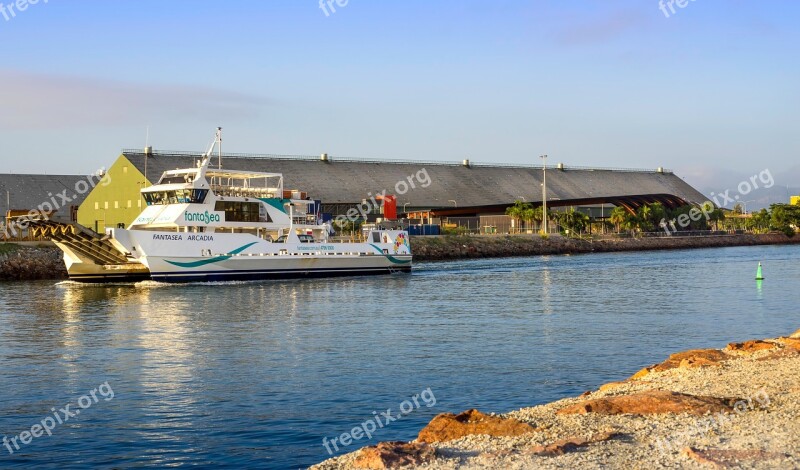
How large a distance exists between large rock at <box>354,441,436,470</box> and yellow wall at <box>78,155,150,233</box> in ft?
249

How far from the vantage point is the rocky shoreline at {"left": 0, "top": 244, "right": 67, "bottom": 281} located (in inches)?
2389

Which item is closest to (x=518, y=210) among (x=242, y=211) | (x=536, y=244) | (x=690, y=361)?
(x=536, y=244)

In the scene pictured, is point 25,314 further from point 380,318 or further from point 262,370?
point 262,370

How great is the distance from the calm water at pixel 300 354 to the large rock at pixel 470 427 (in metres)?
2.26

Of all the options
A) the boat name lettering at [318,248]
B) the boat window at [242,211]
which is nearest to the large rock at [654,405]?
the boat window at [242,211]

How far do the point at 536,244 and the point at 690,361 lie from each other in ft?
286

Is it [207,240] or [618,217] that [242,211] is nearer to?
[207,240]

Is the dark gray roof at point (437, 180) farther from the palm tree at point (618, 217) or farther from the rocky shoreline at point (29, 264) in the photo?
the rocky shoreline at point (29, 264)

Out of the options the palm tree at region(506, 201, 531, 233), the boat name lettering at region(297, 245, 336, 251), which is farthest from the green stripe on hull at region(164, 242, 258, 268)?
the palm tree at region(506, 201, 531, 233)

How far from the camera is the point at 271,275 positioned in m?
55.8

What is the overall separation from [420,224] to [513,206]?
18796 mm

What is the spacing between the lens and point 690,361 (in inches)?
697

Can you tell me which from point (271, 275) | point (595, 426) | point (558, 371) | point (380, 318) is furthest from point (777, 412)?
point (271, 275)

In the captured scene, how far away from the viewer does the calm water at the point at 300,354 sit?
15.4 metres
